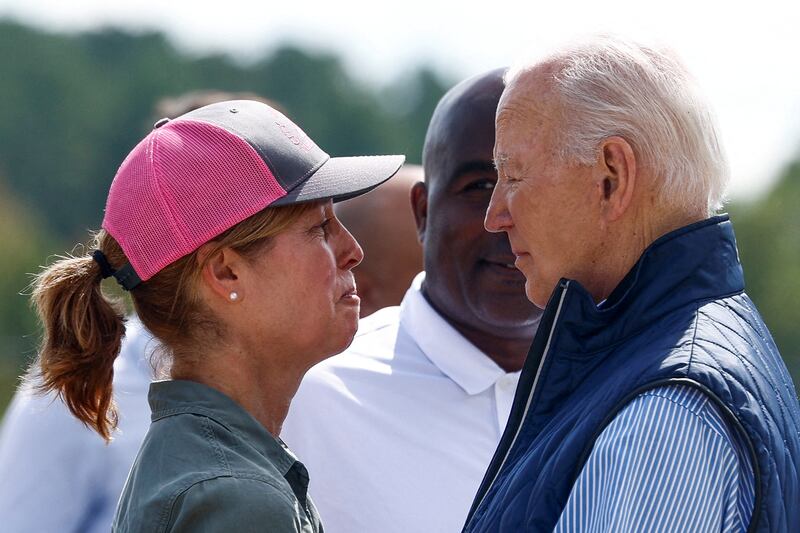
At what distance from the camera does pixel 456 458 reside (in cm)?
331

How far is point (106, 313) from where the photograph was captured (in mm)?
2572

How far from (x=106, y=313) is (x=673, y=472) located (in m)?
1.22

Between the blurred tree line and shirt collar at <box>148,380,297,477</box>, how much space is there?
2011 inches

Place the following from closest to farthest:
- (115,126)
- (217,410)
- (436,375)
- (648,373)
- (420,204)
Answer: (648,373) → (217,410) → (436,375) → (420,204) → (115,126)

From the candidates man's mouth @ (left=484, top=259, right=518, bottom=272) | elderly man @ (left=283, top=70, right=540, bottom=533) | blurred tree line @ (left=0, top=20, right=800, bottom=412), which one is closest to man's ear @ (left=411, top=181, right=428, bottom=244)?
elderly man @ (left=283, top=70, right=540, bottom=533)

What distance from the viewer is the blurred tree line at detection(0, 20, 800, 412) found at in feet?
183

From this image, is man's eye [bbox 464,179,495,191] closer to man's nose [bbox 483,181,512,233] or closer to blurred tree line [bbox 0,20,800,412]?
man's nose [bbox 483,181,512,233]

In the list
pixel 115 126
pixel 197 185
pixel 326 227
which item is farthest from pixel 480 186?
pixel 115 126

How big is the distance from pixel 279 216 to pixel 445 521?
1.04m

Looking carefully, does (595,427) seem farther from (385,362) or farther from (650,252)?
(385,362)

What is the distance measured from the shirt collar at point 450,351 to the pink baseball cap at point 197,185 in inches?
39.7

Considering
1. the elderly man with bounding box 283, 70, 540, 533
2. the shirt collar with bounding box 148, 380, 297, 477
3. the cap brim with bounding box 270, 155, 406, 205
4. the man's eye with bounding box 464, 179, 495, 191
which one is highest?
the cap brim with bounding box 270, 155, 406, 205

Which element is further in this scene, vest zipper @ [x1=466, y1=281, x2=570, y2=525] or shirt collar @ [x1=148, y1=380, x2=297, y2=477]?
shirt collar @ [x1=148, y1=380, x2=297, y2=477]

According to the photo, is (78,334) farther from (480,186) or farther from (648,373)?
(480,186)
